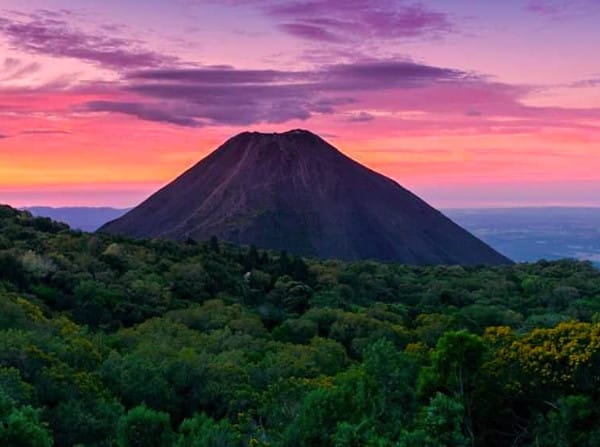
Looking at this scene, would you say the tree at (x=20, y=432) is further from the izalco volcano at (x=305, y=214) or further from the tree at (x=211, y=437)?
the izalco volcano at (x=305, y=214)

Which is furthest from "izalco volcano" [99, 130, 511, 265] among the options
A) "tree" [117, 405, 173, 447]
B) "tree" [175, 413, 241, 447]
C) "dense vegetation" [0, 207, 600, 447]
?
"tree" [175, 413, 241, 447]

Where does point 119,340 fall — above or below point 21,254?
below

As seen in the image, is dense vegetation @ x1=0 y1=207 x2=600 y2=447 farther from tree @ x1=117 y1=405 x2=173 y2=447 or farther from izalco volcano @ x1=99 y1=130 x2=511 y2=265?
izalco volcano @ x1=99 y1=130 x2=511 y2=265

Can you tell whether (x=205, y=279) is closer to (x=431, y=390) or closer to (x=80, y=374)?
(x=80, y=374)

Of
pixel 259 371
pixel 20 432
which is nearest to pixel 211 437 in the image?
pixel 20 432

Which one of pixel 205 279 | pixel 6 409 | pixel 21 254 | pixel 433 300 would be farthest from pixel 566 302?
pixel 6 409

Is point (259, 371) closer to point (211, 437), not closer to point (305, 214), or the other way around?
point (211, 437)
